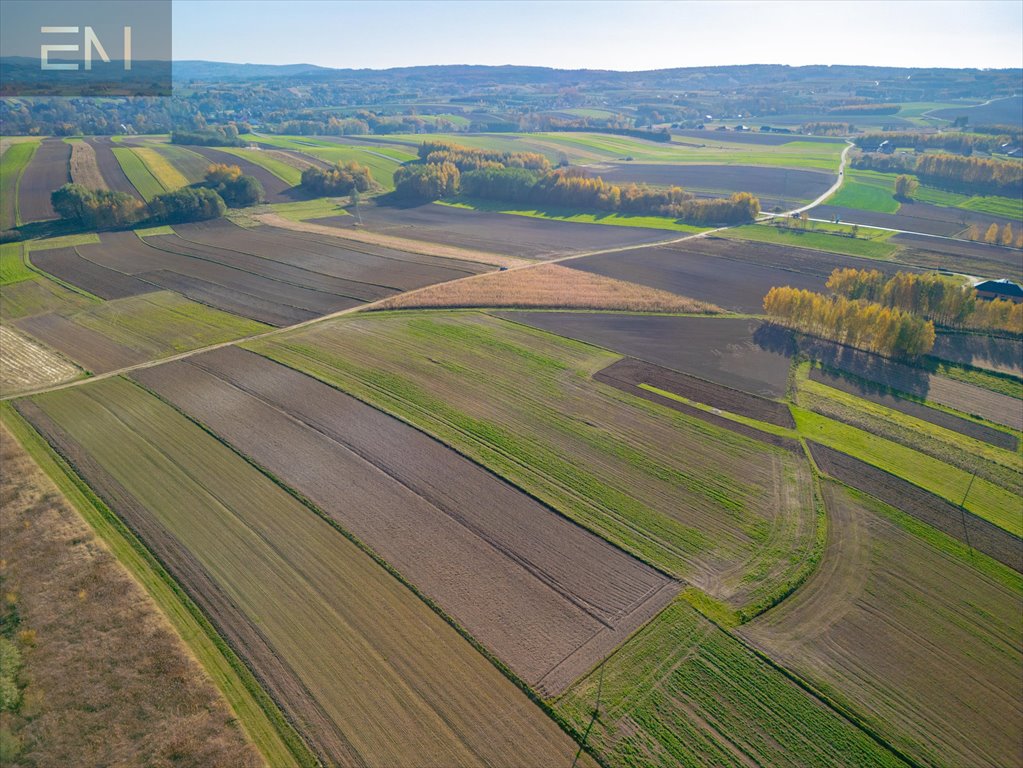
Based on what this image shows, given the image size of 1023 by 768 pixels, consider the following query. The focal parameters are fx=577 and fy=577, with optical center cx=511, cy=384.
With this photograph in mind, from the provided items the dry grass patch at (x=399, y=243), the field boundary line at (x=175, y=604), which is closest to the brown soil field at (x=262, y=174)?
the dry grass patch at (x=399, y=243)

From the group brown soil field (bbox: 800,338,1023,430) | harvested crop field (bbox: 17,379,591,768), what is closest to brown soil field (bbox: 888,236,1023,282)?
brown soil field (bbox: 800,338,1023,430)

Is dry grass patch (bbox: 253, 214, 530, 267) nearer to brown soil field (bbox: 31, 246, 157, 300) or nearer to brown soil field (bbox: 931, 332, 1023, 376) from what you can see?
brown soil field (bbox: 31, 246, 157, 300)

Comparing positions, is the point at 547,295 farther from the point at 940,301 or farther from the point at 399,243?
the point at 940,301

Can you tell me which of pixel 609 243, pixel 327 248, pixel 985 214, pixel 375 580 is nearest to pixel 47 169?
pixel 327 248

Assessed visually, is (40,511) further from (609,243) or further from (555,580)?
(609,243)

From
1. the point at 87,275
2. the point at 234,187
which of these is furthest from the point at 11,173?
the point at 87,275
